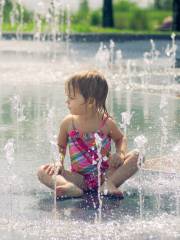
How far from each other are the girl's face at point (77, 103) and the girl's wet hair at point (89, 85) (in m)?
0.02

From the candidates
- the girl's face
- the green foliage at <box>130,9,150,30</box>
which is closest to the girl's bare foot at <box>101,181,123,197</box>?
the girl's face

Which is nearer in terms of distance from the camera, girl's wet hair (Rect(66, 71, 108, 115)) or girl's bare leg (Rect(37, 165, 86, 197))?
girl's bare leg (Rect(37, 165, 86, 197))

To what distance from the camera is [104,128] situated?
627cm

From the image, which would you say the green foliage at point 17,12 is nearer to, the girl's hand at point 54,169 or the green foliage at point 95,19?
the green foliage at point 95,19

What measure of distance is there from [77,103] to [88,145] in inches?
11.2

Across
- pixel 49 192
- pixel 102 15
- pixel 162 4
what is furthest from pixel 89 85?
pixel 162 4

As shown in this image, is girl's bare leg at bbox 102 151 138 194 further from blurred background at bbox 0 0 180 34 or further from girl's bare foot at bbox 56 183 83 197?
blurred background at bbox 0 0 180 34

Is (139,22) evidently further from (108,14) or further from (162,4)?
(162,4)

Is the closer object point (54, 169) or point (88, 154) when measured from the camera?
point (54, 169)

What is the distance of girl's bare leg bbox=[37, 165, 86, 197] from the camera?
598 centimetres

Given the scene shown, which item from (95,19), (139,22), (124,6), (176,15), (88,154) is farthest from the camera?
(124,6)

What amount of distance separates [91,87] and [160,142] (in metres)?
1.94

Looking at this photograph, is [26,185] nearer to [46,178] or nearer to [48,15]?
[46,178]

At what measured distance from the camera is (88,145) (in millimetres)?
6227
